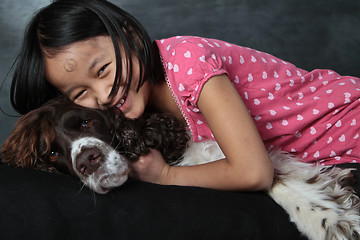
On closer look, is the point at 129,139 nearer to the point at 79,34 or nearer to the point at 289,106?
the point at 79,34

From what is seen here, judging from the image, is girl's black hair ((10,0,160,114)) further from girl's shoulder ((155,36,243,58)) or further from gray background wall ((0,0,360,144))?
gray background wall ((0,0,360,144))

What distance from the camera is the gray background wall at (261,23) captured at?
3443 mm

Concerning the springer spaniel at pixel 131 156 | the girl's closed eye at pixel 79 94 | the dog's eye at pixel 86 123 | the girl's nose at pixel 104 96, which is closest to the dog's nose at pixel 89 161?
the springer spaniel at pixel 131 156

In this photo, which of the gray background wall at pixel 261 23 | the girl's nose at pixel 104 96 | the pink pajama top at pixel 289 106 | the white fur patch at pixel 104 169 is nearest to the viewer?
the white fur patch at pixel 104 169

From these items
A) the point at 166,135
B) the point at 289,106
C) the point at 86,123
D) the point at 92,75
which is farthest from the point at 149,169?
the point at 289,106

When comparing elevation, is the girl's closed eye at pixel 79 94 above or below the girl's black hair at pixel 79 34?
below

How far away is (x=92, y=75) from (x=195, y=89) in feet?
1.63

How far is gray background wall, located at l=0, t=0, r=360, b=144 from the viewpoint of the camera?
3443 mm

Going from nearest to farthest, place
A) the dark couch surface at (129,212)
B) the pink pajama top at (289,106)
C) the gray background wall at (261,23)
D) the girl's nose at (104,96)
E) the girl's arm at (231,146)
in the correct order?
the dark couch surface at (129,212), the girl's arm at (231,146), the girl's nose at (104,96), the pink pajama top at (289,106), the gray background wall at (261,23)

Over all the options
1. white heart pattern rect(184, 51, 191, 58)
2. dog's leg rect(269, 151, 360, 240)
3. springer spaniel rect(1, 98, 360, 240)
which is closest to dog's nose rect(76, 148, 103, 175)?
springer spaniel rect(1, 98, 360, 240)

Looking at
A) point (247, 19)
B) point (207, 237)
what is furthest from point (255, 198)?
point (247, 19)

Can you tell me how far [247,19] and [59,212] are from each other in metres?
2.52

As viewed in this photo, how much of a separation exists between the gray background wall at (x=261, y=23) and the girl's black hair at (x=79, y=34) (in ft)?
4.75

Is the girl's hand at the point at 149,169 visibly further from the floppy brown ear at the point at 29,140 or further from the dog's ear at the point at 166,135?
the floppy brown ear at the point at 29,140
